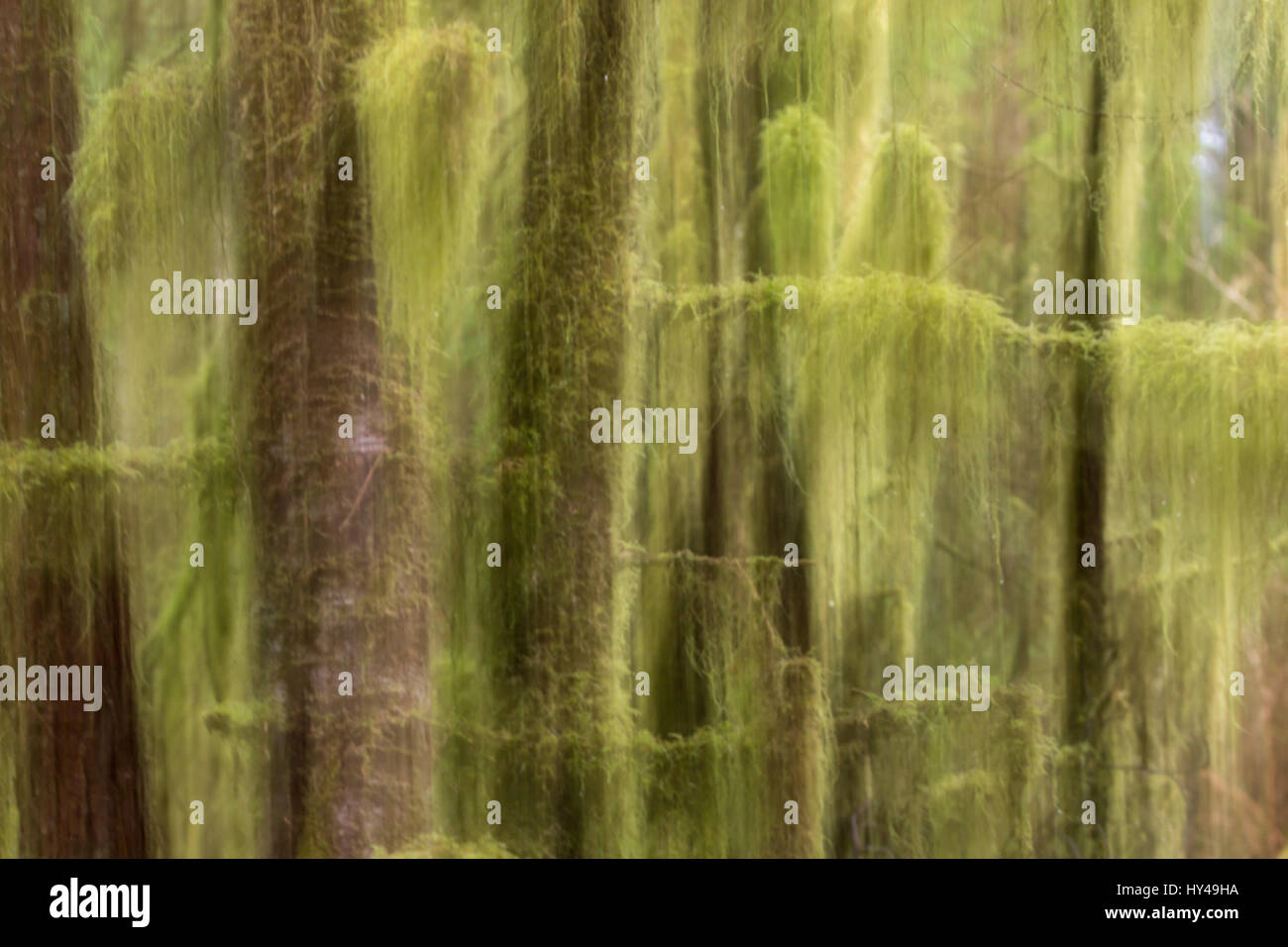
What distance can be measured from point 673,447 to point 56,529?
129cm

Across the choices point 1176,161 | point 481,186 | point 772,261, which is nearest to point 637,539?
point 772,261

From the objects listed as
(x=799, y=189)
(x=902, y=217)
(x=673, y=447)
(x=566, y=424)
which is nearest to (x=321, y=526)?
(x=566, y=424)

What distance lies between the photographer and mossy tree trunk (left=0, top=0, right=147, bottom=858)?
2277 mm

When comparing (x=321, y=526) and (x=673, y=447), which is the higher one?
(x=673, y=447)

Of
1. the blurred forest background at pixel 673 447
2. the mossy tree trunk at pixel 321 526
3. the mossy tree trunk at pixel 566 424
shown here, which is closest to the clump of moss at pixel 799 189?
the blurred forest background at pixel 673 447

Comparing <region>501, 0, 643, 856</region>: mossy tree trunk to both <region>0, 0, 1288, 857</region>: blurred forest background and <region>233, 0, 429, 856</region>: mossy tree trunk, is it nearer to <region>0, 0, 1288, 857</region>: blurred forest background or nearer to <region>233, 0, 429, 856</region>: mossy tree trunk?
<region>0, 0, 1288, 857</region>: blurred forest background

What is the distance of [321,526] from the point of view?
7.46ft

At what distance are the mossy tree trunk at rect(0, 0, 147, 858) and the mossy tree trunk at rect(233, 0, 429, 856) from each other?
1.06 ft

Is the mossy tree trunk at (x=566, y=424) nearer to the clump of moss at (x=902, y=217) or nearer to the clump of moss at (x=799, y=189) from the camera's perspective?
the clump of moss at (x=799, y=189)

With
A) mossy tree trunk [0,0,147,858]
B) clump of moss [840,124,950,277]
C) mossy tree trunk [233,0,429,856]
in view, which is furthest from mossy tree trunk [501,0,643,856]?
mossy tree trunk [0,0,147,858]

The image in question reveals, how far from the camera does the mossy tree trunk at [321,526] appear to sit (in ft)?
7.45

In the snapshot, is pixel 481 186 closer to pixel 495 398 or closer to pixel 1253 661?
pixel 495 398

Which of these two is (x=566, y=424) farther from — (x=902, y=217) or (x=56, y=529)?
(x=56, y=529)
